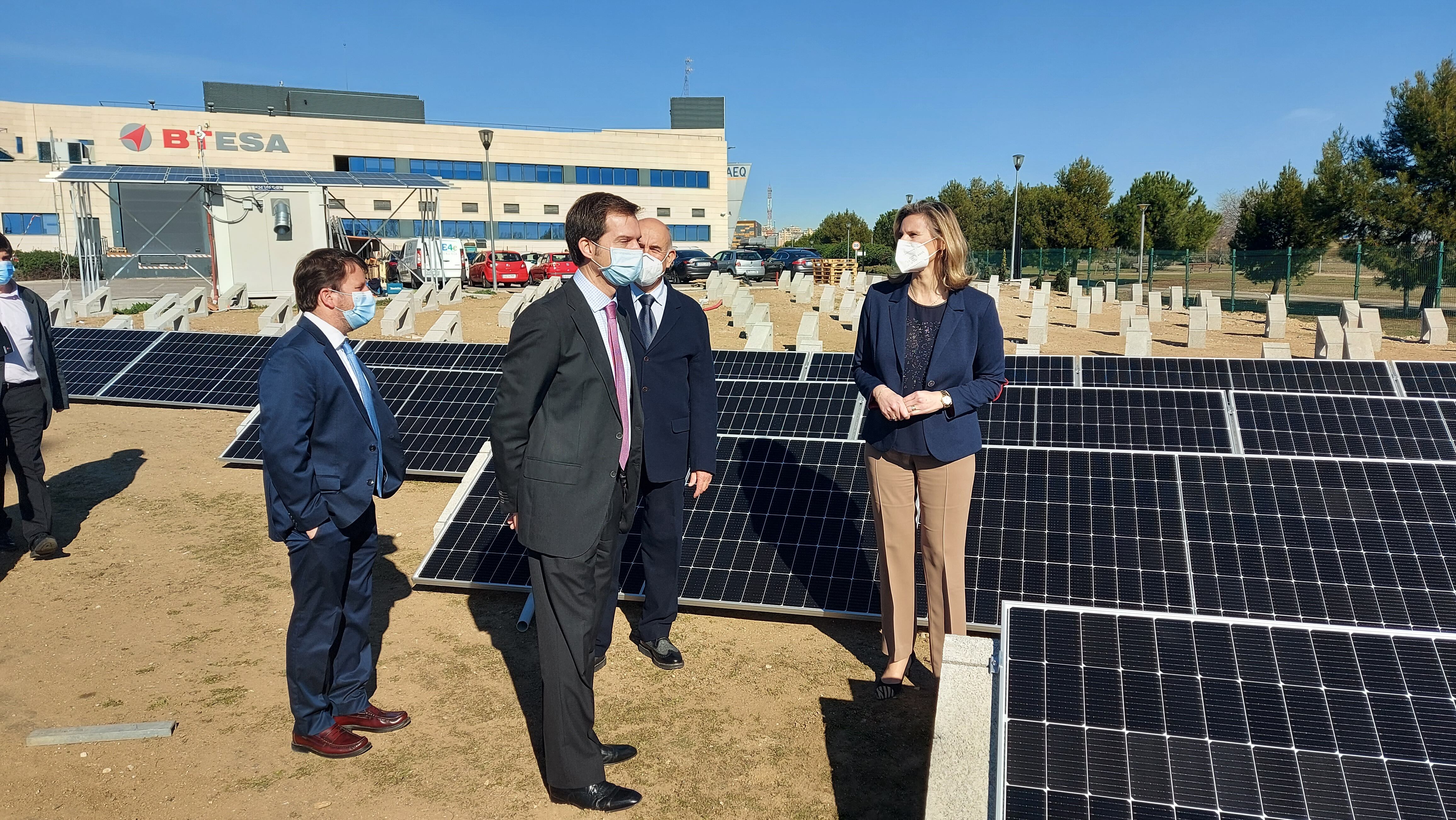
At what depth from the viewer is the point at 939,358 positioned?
162 inches

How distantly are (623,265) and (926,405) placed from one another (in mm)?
1465

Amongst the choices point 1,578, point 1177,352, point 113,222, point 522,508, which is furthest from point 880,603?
point 113,222

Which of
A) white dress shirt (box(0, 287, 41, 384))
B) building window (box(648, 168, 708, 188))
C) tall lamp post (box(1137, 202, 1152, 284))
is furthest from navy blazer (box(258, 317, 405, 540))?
building window (box(648, 168, 708, 188))

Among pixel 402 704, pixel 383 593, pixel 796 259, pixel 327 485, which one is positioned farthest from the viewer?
pixel 796 259

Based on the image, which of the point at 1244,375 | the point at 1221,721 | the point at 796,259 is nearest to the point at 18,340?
the point at 1221,721

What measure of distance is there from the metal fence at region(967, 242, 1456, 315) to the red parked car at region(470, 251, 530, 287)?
18.5 m

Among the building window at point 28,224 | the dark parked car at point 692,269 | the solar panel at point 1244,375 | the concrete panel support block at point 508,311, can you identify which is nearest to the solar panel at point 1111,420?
the solar panel at point 1244,375

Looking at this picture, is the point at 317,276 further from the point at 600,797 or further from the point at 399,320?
the point at 399,320

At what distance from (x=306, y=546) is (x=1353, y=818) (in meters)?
3.66

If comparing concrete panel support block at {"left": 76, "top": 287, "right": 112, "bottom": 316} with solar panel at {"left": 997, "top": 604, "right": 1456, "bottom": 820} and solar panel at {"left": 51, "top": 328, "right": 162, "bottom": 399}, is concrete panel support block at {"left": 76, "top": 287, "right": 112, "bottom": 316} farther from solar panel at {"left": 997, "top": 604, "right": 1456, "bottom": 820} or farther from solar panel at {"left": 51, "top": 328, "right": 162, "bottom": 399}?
solar panel at {"left": 997, "top": 604, "right": 1456, "bottom": 820}

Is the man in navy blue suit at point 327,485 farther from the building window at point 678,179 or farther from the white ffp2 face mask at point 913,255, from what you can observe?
the building window at point 678,179

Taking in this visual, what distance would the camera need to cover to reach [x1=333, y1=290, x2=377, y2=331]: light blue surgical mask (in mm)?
3955

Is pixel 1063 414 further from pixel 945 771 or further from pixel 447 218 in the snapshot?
pixel 447 218

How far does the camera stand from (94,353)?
39.7ft
